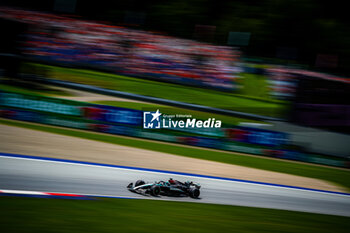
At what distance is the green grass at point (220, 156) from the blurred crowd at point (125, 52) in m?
8.23

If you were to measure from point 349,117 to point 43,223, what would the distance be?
1139cm

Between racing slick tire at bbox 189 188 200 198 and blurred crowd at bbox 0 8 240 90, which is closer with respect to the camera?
racing slick tire at bbox 189 188 200 198

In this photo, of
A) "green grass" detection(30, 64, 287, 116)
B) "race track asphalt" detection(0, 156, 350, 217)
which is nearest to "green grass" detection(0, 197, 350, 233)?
"race track asphalt" detection(0, 156, 350, 217)

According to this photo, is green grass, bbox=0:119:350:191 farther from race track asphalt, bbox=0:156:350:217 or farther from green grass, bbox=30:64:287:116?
green grass, bbox=30:64:287:116

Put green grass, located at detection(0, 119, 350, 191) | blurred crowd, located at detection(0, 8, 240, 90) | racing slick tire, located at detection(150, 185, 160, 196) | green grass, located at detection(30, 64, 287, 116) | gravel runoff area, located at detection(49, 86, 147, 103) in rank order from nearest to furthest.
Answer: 1. racing slick tire, located at detection(150, 185, 160, 196)
2. green grass, located at detection(0, 119, 350, 191)
3. gravel runoff area, located at detection(49, 86, 147, 103)
4. green grass, located at detection(30, 64, 287, 116)
5. blurred crowd, located at detection(0, 8, 240, 90)

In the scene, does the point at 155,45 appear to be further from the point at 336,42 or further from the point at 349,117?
the point at 336,42

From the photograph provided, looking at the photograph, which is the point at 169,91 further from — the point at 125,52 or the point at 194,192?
the point at 194,192

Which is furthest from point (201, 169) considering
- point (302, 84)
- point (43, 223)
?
point (302, 84)

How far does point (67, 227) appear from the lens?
4605 millimetres

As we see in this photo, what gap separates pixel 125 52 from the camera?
1892 cm

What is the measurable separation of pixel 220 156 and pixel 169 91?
715cm

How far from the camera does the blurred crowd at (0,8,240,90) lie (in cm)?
1811

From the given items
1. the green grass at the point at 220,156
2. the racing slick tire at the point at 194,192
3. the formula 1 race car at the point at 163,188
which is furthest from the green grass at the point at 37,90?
the racing slick tire at the point at 194,192

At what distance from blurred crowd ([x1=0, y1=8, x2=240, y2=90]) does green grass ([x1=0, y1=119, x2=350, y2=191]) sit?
8231mm
